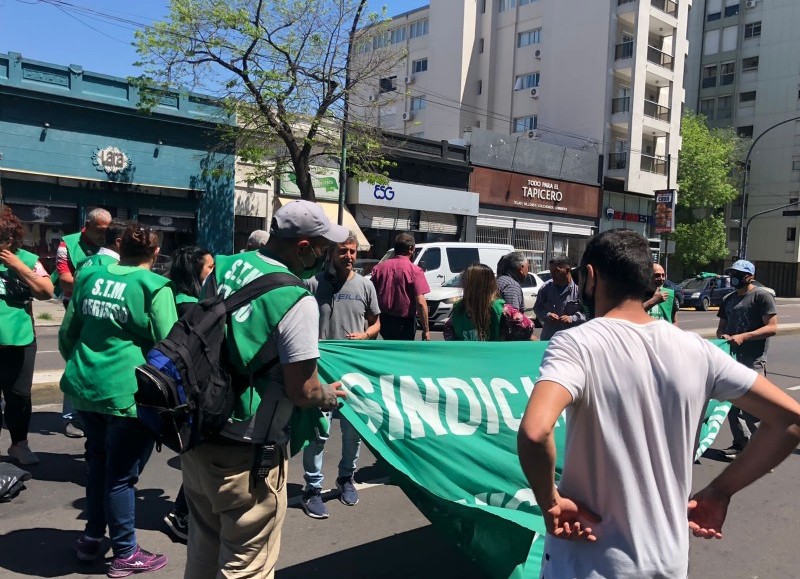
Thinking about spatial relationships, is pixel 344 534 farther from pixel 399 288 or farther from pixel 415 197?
pixel 415 197

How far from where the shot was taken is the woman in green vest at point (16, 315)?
457 centimetres

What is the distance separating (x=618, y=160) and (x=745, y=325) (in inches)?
1177

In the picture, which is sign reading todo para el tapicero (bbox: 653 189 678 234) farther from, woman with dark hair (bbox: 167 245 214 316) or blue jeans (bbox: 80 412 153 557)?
blue jeans (bbox: 80 412 153 557)

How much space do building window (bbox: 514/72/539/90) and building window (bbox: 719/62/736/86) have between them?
2193 cm

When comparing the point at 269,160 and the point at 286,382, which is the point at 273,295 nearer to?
the point at 286,382

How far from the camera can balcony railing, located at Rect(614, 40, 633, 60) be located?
1347 inches

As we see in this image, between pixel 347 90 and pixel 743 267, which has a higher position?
pixel 347 90

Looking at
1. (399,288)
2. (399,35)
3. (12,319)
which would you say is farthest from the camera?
(399,35)

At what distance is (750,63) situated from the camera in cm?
5038

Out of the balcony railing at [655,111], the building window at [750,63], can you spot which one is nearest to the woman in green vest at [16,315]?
the balcony railing at [655,111]

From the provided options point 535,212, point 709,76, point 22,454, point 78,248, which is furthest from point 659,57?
point 22,454

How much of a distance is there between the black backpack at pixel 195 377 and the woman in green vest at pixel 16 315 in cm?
272

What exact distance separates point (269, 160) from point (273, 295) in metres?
20.1

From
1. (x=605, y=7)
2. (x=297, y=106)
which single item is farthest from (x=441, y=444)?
(x=605, y=7)
